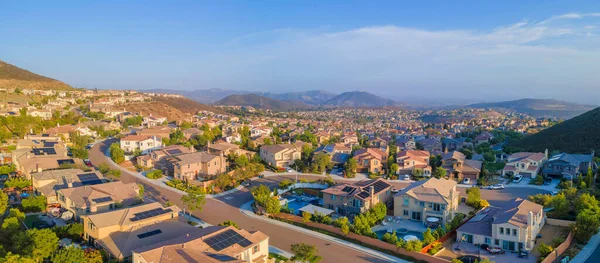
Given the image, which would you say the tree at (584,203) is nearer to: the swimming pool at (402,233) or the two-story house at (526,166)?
the swimming pool at (402,233)

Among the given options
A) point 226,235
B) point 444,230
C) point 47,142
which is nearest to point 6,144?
point 47,142

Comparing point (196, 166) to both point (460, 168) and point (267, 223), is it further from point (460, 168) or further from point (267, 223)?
point (460, 168)

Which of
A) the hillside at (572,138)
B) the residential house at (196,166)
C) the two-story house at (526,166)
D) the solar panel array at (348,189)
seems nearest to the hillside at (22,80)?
the residential house at (196,166)

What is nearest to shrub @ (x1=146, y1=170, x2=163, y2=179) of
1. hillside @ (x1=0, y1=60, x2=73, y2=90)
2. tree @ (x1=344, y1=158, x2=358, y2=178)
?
tree @ (x1=344, y1=158, x2=358, y2=178)

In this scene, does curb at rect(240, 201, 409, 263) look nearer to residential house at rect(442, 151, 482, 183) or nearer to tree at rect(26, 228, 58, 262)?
tree at rect(26, 228, 58, 262)

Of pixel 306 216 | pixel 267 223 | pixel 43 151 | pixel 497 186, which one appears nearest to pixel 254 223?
pixel 267 223

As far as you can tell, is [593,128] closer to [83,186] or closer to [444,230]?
[444,230]

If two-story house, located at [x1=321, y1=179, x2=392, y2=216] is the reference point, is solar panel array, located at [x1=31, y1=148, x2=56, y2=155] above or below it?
above
